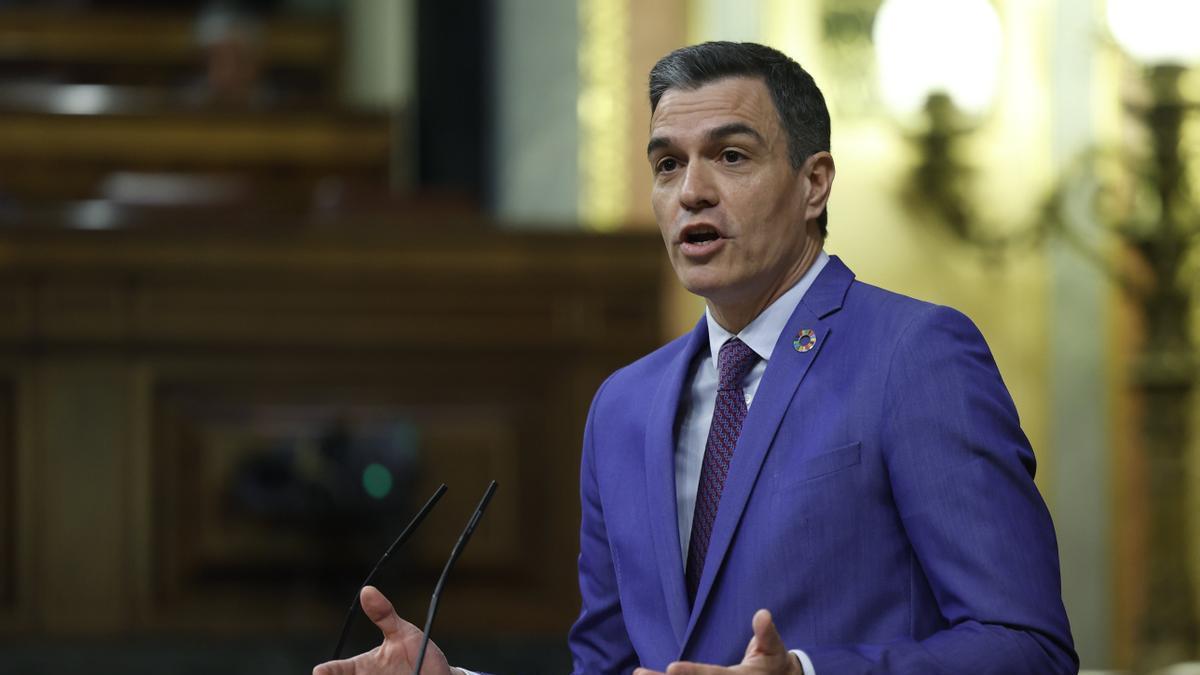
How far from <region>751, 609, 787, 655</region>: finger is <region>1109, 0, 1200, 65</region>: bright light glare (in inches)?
163

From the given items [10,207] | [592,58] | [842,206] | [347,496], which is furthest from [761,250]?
[592,58]

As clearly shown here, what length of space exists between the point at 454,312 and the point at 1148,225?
2.15 metres

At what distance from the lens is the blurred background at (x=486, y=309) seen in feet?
14.1

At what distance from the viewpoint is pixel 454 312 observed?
15.1 ft

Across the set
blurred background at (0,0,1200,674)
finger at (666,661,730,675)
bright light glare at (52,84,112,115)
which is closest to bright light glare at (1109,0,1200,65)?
blurred background at (0,0,1200,674)

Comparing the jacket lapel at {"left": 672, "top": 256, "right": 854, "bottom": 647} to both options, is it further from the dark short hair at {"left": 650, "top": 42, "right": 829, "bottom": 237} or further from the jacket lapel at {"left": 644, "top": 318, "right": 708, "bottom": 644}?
the dark short hair at {"left": 650, "top": 42, "right": 829, "bottom": 237}

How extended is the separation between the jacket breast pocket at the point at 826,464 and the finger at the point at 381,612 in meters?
0.36

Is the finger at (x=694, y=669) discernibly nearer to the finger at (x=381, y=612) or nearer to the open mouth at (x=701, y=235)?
the finger at (x=381, y=612)

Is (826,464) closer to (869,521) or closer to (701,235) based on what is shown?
(869,521)

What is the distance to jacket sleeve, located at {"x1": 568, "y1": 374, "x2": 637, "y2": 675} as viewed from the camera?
1.62 metres

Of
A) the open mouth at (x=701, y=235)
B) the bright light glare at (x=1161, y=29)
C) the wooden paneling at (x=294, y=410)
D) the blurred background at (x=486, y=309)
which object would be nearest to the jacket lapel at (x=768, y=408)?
the open mouth at (x=701, y=235)

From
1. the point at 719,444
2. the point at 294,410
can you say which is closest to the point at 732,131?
the point at 719,444

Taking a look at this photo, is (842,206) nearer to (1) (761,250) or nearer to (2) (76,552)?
(2) (76,552)

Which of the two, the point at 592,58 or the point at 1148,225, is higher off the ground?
the point at 592,58
